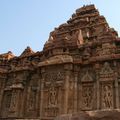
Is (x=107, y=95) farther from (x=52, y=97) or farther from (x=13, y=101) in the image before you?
(x=13, y=101)

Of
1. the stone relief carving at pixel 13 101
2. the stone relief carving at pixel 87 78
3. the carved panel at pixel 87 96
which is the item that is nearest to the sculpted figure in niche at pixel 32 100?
the stone relief carving at pixel 13 101

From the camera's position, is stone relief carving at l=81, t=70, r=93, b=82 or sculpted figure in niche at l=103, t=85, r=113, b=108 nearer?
sculpted figure in niche at l=103, t=85, r=113, b=108

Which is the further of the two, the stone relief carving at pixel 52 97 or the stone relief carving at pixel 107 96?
the stone relief carving at pixel 52 97

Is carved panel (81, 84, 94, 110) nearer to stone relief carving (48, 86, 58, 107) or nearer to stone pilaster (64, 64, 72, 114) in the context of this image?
stone pilaster (64, 64, 72, 114)

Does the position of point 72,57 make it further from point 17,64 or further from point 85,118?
point 85,118

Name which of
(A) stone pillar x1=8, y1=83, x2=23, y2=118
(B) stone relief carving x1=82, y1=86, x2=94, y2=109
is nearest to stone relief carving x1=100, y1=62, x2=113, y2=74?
(B) stone relief carving x1=82, y1=86, x2=94, y2=109

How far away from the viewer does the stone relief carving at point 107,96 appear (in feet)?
48.5

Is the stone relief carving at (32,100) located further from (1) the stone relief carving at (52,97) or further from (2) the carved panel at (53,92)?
(1) the stone relief carving at (52,97)

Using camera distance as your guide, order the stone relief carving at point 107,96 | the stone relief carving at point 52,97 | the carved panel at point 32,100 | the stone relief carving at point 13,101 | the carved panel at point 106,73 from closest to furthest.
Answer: the stone relief carving at point 107,96 < the carved panel at point 106,73 < the stone relief carving at point 52,97 < the carved panel at point 32,100 < the stone relief carving at point 13,101

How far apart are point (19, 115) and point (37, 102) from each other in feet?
6.18

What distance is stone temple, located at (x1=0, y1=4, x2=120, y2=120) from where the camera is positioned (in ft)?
51.0

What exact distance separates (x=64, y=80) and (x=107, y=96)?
11.3 feet

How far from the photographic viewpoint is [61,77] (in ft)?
55.4

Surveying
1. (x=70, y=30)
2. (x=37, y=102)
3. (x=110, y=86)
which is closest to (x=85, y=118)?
(x=110, y=86)
